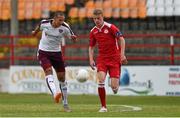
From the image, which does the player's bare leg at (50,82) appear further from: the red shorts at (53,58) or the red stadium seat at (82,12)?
the red stadium seat at (82,12)

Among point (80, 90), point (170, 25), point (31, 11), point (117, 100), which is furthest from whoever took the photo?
point (31, 11)

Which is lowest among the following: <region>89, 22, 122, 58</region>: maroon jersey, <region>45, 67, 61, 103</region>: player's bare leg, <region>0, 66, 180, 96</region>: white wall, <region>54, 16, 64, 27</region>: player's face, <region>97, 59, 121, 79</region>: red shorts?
<region>0, 66, 180, 96</region>: white wall

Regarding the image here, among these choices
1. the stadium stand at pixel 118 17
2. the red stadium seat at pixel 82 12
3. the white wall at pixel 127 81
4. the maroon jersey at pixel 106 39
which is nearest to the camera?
the maroon jersey at pixel 106 39

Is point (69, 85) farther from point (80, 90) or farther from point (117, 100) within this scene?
point (117, 100)

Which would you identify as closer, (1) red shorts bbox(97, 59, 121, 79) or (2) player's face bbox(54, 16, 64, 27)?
(2) player's face bbox(54, 16, 64, 27)

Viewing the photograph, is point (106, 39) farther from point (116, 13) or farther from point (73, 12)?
point (73, 12)

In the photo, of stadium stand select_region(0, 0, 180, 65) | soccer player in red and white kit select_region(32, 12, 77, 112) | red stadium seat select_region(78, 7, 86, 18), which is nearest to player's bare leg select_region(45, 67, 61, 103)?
soccer player in red and white kit select_region(32, 12, 77, 112)

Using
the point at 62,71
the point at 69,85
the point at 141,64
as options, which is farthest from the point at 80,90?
the point at 62,71

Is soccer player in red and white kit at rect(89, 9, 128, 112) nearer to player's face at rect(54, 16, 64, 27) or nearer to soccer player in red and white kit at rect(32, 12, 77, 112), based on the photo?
soccer player in red and white kit at rect(32, 12, 77, 112)

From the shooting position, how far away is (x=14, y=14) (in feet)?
83.9

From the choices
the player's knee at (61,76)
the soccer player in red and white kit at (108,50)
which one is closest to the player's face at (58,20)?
the soccer player in red and white kit at (108,50)

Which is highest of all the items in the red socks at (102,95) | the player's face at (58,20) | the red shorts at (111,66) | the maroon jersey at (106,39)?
the player's face at (58,20)

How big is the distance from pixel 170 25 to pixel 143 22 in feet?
3.79

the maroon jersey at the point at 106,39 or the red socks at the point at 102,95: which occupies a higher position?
the maroon jersey at the point at 106,39
